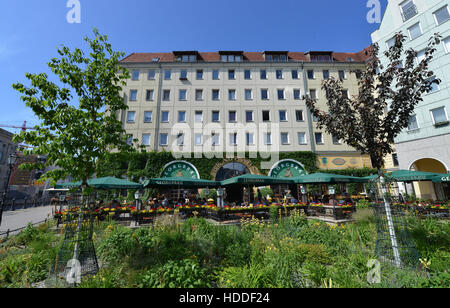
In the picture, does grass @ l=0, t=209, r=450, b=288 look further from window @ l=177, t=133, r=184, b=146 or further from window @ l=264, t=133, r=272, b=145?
window @ l=264, t=133, r=272, b=145

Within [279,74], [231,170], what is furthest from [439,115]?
[231,170]

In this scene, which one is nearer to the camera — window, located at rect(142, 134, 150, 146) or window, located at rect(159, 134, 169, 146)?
window, located at rect(142, 134, 150, 146)

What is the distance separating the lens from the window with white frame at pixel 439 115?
56.3 ft

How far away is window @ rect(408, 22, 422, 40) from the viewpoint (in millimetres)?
19250

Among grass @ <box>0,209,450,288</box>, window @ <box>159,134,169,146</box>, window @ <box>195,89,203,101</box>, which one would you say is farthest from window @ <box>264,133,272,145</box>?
grass @ <box>0,209,450,288</box>

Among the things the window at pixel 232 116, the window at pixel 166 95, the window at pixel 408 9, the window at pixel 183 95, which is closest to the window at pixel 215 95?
the window at pixel 232 116

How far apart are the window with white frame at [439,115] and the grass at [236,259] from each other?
1655 centimetres

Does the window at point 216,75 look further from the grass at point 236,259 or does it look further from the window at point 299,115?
the grass at point 236,259

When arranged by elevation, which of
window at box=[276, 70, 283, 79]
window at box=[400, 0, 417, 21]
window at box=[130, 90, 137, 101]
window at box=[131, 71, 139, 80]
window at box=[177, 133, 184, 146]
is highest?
window at box=[400, 0, 417, 21]

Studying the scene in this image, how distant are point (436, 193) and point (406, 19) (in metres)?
18.5

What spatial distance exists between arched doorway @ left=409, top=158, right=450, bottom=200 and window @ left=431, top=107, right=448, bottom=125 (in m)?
4.10

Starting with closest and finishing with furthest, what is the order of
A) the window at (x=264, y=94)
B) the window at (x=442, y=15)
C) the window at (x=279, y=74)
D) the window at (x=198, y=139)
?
the window at (x=442, y=15) < the window at (x=198, y=139) < the window at (x=264, y=94) < the window at (x=279, y=74)
